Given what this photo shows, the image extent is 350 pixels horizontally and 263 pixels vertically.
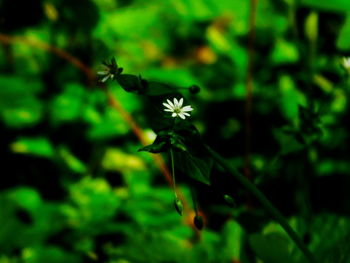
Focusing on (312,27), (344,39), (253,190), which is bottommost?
(253,190)

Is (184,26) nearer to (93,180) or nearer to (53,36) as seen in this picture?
(53,36)

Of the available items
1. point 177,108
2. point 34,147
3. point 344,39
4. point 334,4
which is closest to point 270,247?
point 177,108

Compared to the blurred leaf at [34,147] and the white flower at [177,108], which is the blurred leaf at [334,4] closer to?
the white flower at [177,108]

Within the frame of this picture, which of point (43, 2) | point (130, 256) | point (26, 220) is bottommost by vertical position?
point (130, 256)

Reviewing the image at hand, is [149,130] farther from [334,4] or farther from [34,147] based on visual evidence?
[334,4]

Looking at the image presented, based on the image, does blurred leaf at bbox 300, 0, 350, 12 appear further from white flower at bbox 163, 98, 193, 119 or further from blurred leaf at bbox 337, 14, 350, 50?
white flower at bbox 163, 98, 193, 119

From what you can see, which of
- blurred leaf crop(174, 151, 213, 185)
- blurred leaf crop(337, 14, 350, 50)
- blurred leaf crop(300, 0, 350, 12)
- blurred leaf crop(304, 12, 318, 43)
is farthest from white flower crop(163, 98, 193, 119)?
blurred leaf crop(304, 12, 318, 43)

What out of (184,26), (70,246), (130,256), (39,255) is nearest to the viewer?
(130,256)

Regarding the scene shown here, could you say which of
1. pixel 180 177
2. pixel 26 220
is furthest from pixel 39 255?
pixel 180 177
